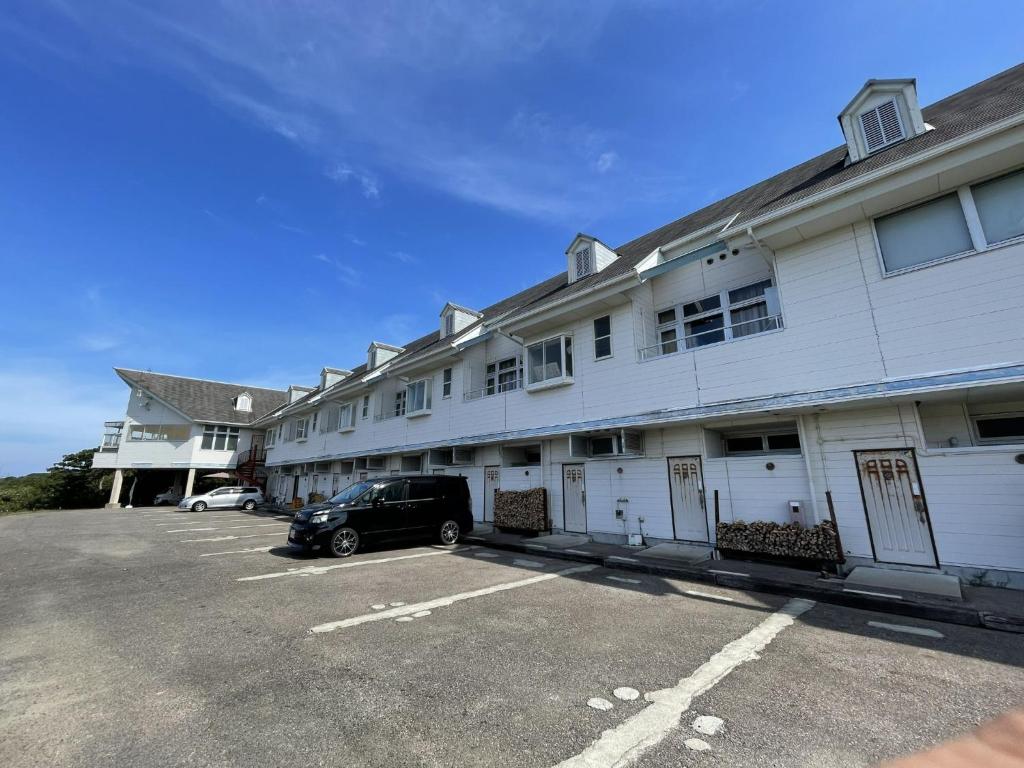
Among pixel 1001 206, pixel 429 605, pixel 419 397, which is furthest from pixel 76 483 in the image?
pixel 1001 206

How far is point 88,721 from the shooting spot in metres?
3.17

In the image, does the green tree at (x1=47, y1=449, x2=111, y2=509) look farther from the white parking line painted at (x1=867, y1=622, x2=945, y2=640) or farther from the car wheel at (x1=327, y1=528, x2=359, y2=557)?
the white parking line painted at (x1=867, y1=622, x2=945, y2=640)

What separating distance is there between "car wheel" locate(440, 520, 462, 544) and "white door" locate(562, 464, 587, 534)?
316 centimetres

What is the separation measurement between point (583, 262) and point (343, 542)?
37.6 ft

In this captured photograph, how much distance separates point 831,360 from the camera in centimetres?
782

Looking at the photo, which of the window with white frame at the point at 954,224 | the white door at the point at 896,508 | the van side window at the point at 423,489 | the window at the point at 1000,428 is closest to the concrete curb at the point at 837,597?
A: the white door at the point at 896,508

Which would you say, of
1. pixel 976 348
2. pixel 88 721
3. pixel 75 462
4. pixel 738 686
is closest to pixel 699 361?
pixel 976 348

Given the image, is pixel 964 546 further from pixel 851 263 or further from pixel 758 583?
pixel 851 263

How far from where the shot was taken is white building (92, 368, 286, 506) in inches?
1198

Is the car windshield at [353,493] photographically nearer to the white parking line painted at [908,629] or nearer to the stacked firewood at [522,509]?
the stacked firewood at [522,509]

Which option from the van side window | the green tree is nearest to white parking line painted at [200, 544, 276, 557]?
the van side window

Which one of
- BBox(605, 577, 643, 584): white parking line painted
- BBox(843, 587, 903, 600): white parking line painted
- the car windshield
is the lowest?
BBox(605, 577, 643, 584): white parking line painted

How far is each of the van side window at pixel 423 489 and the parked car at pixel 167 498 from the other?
106 ft

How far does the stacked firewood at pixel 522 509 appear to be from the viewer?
12.4m
